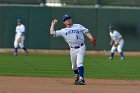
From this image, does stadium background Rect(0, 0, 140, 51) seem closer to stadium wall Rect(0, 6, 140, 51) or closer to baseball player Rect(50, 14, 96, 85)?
stadium wall Rect(0, 6, 140, 51)

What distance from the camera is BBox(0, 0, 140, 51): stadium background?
Result: 112 ft

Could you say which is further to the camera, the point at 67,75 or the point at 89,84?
the point at 67,75

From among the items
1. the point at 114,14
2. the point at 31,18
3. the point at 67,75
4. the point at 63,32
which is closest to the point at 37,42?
the point at 31,18

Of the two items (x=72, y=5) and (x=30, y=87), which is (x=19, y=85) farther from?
(x=72, y=5)

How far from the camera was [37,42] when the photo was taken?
34.4 meters

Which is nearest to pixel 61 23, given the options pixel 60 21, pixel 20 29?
pixel 60 21

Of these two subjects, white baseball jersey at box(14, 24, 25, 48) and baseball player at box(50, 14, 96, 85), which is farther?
white baseball jersey at box(14, 24, 25, 48)

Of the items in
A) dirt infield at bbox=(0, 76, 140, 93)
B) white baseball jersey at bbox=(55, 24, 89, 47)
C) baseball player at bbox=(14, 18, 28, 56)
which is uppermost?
white baseball jersey at bbox=(55, 24, 89, 47)

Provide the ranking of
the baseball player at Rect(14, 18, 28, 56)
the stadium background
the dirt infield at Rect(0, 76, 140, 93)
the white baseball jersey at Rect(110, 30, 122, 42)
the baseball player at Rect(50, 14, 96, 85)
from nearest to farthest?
the dirt infield at Rect(0, 76, 140, 93) → the baseball player at Rect(50, 14, 96, 85) → the white baseball jersey at Rect(110, 30, 122, 42) → the baseball player at Rect(14, 18, 28, 56) → the stadium background

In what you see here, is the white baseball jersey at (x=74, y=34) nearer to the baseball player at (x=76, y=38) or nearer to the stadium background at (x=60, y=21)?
the baseball player at (x=76, y=38)

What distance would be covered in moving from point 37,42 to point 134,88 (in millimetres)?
20740

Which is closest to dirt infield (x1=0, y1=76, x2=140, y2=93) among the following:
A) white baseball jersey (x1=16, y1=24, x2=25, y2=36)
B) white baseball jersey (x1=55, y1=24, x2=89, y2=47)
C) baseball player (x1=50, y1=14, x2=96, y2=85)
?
baseball player (x1=50, y1=14, x2=96, y2=85)

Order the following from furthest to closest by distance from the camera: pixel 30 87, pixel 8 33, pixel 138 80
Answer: pixel 8 33
pixel 138 80
pixel 30 87

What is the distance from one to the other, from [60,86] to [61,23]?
20.0 m
